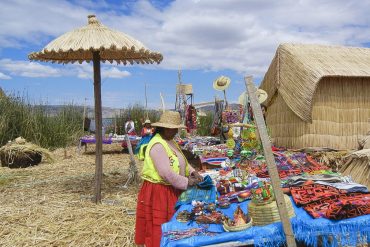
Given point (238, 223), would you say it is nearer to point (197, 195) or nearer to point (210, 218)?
point (210, 218)

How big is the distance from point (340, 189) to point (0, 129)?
36.4 ft

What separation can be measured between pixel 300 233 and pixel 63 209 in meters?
3.87

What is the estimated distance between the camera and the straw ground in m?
4.96

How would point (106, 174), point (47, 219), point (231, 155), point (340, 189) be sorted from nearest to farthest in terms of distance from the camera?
point (340, 189), point (47, 219), point (231, 155), point (106, 174)

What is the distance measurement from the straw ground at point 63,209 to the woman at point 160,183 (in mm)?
1039

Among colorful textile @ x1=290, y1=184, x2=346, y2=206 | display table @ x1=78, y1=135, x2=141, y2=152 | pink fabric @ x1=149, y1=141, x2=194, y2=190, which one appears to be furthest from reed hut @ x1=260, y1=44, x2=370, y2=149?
display table @ x1=78, y1=135, x2=141, y2=152

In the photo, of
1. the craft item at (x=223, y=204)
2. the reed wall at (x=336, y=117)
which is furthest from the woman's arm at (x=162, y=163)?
the reed wall at (x=336, y=117)

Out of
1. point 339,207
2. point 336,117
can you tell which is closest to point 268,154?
point 339,207

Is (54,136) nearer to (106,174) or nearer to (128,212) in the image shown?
(106,174)

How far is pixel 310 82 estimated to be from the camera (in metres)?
8.05

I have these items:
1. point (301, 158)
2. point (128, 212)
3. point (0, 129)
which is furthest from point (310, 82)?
point (0, 129)

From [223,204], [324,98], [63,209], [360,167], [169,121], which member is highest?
[324,98]

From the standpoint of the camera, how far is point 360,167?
17.6 ft

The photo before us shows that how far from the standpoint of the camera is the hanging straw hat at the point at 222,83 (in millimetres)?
11359
